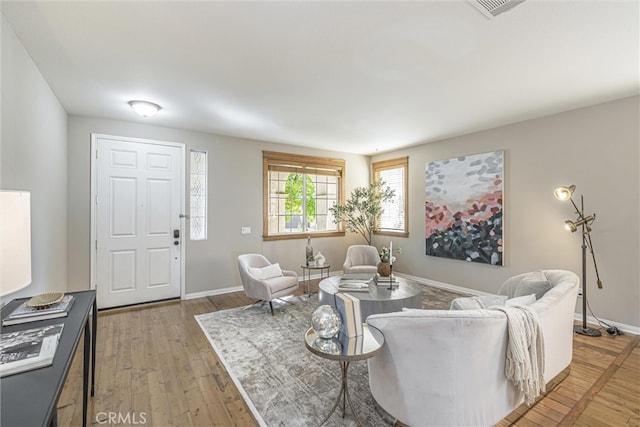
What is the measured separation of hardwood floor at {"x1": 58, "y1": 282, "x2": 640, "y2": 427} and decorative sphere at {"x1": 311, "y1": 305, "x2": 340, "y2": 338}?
0.79 meters

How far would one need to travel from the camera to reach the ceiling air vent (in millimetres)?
1762

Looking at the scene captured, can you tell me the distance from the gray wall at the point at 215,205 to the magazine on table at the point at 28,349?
118 inches

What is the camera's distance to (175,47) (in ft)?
7.47

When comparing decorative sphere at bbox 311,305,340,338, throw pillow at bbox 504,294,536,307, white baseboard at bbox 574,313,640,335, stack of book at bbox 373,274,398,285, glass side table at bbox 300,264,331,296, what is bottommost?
white baseboard at bbox 574,313,640,335

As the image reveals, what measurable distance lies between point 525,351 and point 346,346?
3.30 ft

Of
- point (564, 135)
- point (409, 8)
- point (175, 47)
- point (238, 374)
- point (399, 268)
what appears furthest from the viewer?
point (399, 268)

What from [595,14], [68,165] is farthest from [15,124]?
[595,14]

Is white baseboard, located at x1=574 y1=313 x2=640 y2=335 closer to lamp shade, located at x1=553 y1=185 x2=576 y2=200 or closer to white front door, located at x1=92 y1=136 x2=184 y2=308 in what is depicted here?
lamp shade, located at x1=553 y1=185 x2=576 y2=200

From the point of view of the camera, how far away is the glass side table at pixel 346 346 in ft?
5.38

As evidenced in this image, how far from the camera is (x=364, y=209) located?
564 cm

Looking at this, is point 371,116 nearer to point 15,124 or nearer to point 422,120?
point 422,120

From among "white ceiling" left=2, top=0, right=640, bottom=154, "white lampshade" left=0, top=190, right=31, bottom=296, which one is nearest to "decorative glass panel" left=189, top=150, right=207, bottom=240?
"white ceiling" left=2, top=0, right=640, bottom=154

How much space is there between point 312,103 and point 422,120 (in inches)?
64.0

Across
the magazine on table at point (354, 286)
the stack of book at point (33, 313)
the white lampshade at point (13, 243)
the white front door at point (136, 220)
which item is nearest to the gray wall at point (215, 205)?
the white front door at point (136, 220)
